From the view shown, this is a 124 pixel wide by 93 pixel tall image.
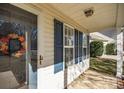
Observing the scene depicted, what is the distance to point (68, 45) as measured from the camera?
18.6ft

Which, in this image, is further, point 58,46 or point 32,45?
point 58,46

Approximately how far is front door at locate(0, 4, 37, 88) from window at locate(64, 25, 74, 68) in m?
2.18

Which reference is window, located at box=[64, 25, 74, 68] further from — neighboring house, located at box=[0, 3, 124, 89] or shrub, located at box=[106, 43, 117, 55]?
shrub, located at box=[106, 43, 117, 55]

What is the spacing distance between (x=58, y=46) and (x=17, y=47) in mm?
1992

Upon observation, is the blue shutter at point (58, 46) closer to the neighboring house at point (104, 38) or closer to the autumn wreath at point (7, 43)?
the autumn wreath at point (7, 43)

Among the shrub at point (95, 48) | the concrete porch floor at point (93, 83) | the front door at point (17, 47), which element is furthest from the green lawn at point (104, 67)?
the front door at point (17, 47)

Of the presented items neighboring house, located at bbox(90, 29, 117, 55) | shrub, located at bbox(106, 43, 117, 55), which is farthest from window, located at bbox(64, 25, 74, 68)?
shrub, located at bbox(106, 43, 117, 55)

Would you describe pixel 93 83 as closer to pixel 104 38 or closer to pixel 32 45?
pixel 32 45

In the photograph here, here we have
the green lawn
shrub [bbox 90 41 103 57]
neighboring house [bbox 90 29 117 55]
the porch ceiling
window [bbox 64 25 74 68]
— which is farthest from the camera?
neighboring house [bbox 90 29 117 55]

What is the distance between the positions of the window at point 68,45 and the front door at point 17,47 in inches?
85.8

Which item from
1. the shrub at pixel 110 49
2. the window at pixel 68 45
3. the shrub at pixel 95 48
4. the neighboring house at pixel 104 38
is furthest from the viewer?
the shrub at pixel 110 49

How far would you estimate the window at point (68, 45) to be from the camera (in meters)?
5.37

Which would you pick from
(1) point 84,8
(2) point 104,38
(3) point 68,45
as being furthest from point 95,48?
(1) point 84,8

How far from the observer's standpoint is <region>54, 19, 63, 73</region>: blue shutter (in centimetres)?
436
